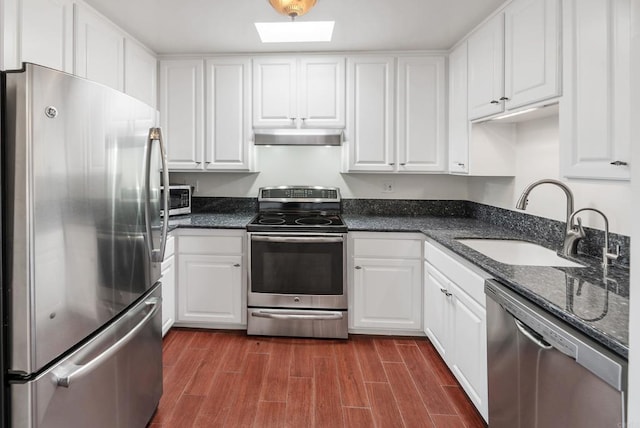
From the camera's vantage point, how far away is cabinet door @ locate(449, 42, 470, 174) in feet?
8.61

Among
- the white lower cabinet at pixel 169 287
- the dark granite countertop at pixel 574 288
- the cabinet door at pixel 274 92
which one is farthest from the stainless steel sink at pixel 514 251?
the white lower cabinet at pixel 169 287

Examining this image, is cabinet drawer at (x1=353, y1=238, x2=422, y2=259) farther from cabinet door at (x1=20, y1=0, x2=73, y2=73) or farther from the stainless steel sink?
cabinet door at (x1=20, y1=0, x2=73, y2=73)

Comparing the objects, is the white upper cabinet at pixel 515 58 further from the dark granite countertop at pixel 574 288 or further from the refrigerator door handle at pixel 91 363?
the refrigerator door handle at pixel 91 363

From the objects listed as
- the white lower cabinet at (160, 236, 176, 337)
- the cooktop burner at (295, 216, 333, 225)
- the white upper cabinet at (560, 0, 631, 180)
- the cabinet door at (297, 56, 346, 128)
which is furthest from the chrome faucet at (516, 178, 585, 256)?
the white lower cabinet at (160, 236, 176, 337)

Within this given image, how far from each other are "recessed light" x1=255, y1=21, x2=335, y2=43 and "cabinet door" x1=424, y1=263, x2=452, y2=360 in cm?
187

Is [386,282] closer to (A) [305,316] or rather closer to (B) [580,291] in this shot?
(A) [305,316]

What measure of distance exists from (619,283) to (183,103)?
315 cm

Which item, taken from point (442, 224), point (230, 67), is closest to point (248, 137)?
point (230, 67)

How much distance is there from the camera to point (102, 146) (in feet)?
4.22

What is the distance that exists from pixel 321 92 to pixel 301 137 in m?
0.43

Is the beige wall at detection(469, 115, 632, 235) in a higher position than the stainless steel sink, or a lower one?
higher

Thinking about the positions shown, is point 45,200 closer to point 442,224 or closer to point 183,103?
point 183,103

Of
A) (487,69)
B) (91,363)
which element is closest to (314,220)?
(487,69)

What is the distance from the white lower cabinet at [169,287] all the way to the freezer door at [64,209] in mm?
1087
